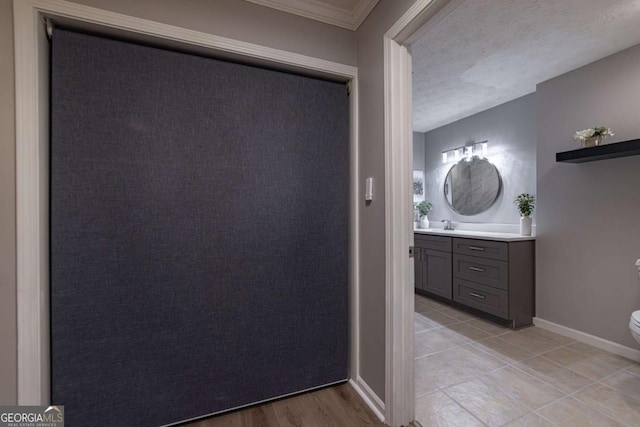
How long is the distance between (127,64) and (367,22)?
1355 millimetres

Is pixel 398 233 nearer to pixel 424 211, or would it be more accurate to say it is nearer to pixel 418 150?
pixel 424 211

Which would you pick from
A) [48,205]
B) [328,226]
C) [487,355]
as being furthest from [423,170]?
[48,205]

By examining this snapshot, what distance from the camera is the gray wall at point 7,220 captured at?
1.18m

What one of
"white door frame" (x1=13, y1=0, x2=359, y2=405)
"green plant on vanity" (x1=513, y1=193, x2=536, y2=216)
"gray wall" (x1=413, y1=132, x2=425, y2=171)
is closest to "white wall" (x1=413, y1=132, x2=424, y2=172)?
"gray wall" (x1=413, y1=132, x2=425, y2=171)

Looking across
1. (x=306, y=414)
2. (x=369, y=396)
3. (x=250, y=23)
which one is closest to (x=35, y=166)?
(x=250, y=23)

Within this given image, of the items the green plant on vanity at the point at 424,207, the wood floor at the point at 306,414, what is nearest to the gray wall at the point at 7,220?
the wood floor at the point at 306,414

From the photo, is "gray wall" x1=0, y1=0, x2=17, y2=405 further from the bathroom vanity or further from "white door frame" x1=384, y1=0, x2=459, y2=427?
the bathroom vanity

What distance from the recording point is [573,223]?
2.48 meters

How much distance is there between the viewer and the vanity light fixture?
3.61m

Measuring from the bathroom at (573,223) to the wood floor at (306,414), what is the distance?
1.18ft

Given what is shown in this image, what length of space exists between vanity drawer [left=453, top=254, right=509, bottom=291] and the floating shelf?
3.49ft

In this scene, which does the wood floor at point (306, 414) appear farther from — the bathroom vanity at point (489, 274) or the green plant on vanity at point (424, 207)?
the green plant on vanity at point (424, 207)

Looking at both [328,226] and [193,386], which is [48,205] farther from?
[328,226]

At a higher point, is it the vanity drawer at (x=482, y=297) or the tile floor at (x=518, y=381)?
the vanity drawer at (x=482, y=297)
